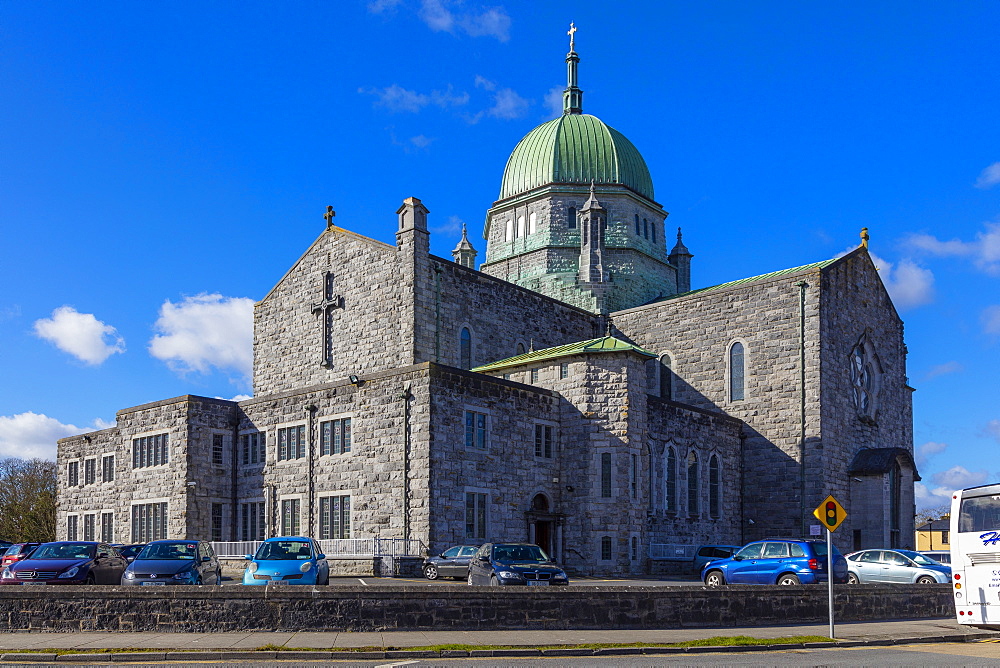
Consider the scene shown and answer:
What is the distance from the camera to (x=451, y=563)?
29797 mm

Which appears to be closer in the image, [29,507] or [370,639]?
[370,639]

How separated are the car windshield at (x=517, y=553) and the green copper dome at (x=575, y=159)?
32.3 m

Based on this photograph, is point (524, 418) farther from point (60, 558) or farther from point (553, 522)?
point (60, 558)

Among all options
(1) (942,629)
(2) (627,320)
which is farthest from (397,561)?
(2) (627,320)

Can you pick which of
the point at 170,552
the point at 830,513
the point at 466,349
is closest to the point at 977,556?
the point at 830,513

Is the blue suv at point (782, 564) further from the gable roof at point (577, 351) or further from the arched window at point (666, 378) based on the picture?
the arched window at point (666, 378)

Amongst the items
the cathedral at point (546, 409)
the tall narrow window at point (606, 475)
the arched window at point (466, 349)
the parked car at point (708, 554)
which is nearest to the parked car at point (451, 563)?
the cathedral at point (546, 409)

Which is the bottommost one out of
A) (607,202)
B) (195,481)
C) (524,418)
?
(195,481)

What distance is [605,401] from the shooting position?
36.4m

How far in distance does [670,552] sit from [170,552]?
823 inches

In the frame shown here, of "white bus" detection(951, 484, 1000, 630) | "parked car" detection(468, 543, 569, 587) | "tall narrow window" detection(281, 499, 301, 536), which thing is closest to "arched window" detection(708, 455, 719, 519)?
"tall narrow window" detection(281, 499, 301, 536)

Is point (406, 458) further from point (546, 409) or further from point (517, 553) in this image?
point (517, 553)

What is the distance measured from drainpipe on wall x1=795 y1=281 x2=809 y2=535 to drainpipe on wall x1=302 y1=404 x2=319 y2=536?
20936 millimetres

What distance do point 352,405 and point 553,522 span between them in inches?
333
